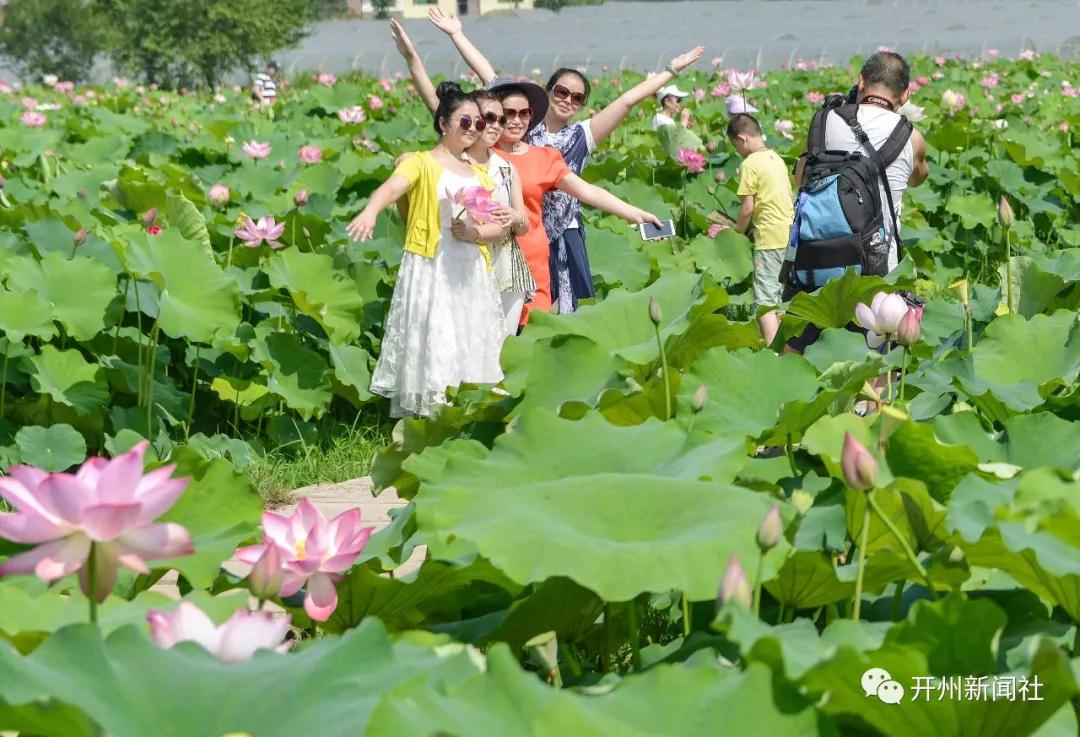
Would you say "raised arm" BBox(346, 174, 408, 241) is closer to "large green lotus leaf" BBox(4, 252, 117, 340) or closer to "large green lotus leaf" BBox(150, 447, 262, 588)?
"large green lotus leaf" BBox(4, 252, 117, 340)

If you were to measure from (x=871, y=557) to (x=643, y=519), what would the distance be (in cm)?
22

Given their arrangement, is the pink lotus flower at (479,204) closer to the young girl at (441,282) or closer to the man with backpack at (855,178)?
the young girl at (441,282)

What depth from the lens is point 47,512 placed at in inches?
45.9

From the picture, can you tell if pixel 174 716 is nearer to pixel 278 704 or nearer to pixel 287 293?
pixel 278 704

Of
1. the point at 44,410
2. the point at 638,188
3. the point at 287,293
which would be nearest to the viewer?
the point at 44,410

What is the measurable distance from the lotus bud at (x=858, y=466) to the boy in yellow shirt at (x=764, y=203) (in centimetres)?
340

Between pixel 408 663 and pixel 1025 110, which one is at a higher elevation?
pixel 408 663

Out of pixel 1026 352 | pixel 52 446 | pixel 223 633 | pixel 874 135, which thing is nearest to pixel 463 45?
pixel 874 135

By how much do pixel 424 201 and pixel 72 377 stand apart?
1.01 meters

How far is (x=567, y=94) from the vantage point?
4.07 m

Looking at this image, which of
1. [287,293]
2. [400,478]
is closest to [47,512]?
[400,478]

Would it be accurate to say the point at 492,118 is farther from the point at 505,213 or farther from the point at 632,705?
the point at 632,705

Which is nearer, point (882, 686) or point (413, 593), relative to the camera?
point (882, 686)

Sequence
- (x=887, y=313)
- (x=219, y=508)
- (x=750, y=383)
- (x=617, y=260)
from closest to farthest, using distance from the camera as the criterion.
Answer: (x=219, y=508) < (x=750, y=383) < (x=887, y=313) < (x=617, y=260)
